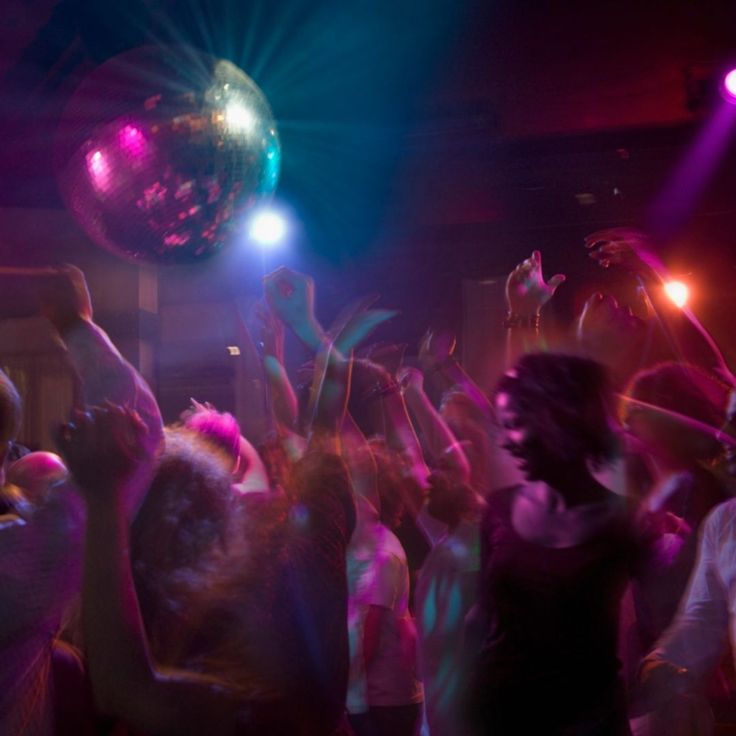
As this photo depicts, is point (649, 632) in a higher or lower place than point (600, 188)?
lower

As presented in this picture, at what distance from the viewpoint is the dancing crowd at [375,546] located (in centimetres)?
116

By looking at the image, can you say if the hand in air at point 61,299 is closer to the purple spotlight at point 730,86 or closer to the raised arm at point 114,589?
the raised arm at point 114,589

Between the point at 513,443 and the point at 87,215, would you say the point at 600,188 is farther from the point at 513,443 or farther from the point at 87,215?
the point at 87,215

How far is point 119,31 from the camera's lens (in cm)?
206

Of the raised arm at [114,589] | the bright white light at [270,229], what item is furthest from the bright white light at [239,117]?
the bright white light at [270,229]

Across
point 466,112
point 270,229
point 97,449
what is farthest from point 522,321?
point 270,229

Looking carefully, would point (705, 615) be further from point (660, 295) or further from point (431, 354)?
point (431, 354)

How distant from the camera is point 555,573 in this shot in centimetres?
152

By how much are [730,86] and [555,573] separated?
8.11 ft

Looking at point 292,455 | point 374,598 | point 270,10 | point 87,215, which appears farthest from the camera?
point 270,10

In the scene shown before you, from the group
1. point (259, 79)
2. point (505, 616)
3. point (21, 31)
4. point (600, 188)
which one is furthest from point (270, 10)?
point (505, 616)

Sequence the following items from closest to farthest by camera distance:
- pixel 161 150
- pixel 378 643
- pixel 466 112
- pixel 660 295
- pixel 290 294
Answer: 1. pixel 161 150
2. pixel 290 294
3. pixel 378 643
4. pixel 660 295
5. pixel 466 112

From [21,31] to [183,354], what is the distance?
247 centimetres

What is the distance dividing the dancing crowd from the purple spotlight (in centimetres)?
111
